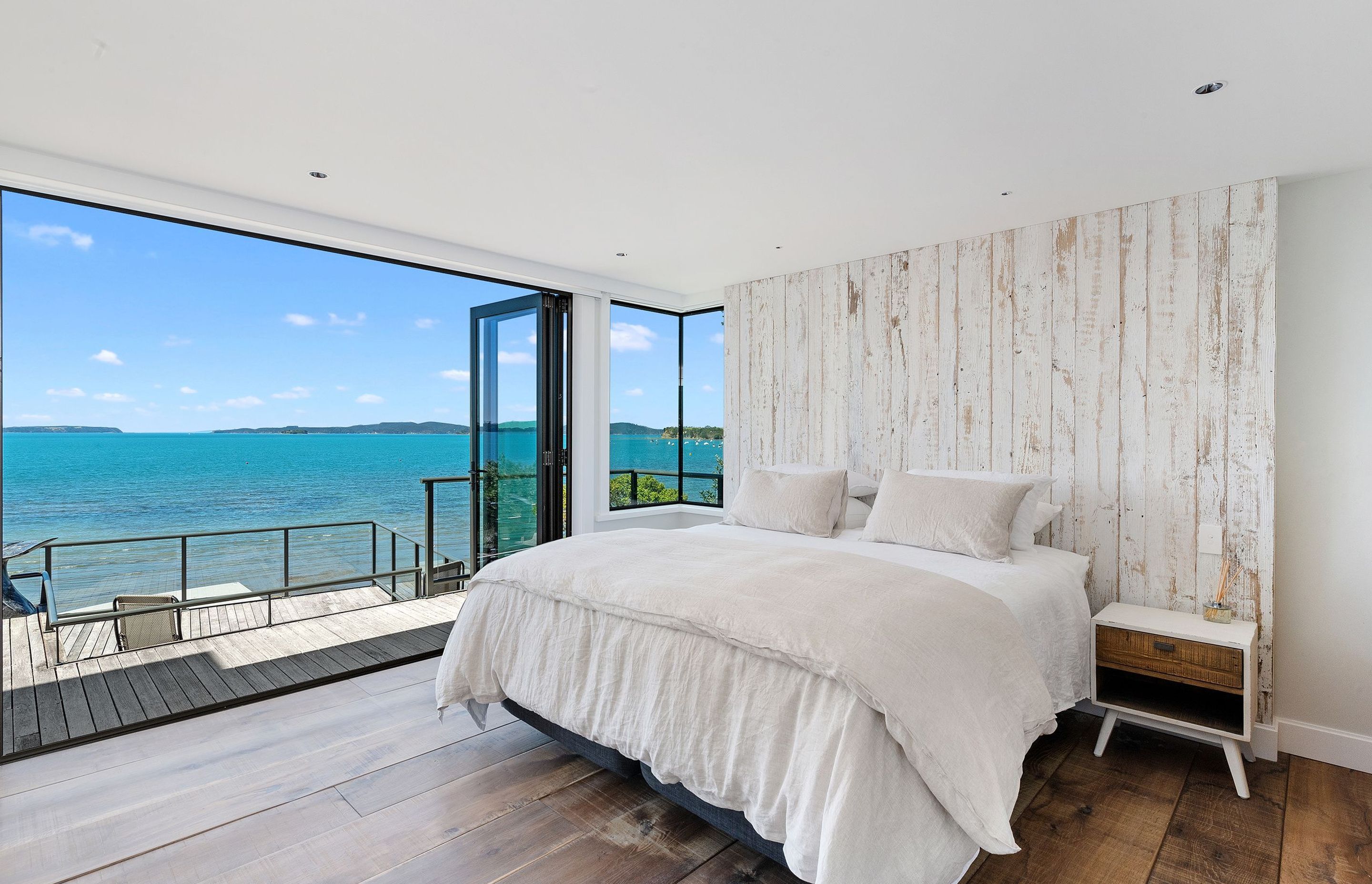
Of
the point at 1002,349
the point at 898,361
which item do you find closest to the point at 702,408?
the point at 898,361

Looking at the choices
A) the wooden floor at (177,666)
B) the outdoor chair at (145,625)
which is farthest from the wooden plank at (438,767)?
the outdoor chair at (145,625)

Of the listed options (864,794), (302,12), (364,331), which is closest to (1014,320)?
(864,794)

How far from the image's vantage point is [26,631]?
377cm

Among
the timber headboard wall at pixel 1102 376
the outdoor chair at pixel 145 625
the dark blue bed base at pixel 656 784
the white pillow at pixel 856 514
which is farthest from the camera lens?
the outdoor chair at pixel 145 625

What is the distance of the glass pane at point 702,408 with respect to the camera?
5.26 metres

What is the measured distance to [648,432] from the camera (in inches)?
261

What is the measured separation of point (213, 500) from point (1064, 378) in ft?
54.2

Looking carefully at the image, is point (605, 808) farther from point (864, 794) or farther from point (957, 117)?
point (957, 117)

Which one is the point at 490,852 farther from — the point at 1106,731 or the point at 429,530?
the point at 429,530

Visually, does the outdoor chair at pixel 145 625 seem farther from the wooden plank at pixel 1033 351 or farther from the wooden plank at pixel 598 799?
the wooden plank at pixel 1033 351

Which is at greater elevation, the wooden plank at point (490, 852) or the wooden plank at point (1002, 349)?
the wooden plank at point (1002, 349)

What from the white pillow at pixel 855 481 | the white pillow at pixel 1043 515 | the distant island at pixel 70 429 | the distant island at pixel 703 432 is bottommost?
the white pillow at pixel 1043 515

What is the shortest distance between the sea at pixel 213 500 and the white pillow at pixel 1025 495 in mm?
8167

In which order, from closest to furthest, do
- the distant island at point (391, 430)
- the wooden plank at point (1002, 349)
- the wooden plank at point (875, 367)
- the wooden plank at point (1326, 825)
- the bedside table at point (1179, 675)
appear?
the wooden plank at point (1326, 825)
the bedside table at point (1179, 675)
the wooden plank at point (1002, 349)
the wooden plank at point (875, 367)
the distant island at point (391, 430)
